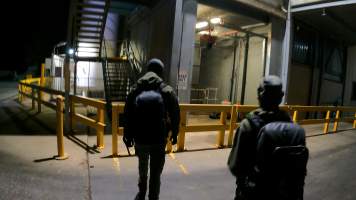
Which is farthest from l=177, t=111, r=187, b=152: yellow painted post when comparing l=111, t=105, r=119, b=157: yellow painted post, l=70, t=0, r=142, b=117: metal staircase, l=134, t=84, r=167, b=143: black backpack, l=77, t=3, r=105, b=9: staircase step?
l=77, t=3, r=105, b=9: staircase step

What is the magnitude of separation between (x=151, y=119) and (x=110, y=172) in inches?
84.7

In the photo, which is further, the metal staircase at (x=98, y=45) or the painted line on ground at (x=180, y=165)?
the metal staircase at (x=98, y=45)

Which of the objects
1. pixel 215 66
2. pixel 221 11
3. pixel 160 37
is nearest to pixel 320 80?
pixel 215 66

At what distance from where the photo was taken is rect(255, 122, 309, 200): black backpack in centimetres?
206

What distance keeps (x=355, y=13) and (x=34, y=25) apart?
47.7m

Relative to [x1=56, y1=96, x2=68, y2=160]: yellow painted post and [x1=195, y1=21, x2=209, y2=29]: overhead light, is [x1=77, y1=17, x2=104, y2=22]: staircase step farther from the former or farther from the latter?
[x1=56, y1=96, x2=68, y2=160]: yellow painted post

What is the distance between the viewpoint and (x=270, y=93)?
2174 mm

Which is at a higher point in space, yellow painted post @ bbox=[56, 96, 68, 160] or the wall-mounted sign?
the wall-mounted sign

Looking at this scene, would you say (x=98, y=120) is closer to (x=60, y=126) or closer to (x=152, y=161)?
(x=60, y=126)

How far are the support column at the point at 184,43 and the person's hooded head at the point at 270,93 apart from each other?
24.9ft

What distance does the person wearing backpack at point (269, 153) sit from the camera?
6.79 ft

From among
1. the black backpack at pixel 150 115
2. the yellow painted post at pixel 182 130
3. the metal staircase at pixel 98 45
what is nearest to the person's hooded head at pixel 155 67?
the black backpack at pixel 150 115

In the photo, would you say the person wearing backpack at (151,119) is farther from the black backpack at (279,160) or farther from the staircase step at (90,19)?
the staircase step at (90,19)

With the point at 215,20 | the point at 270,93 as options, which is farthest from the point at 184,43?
the point at 270,93
